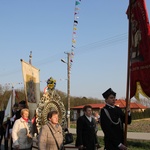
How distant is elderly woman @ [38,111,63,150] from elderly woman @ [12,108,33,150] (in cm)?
135

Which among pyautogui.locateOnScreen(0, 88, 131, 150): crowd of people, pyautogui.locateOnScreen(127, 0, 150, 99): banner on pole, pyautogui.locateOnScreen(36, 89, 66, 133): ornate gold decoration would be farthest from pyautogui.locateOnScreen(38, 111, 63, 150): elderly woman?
pyautogui.locateOnScreen(36, 89, 66, 133): ornate gold decoration

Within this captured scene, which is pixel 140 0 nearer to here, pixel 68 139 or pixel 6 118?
pixel 68 139

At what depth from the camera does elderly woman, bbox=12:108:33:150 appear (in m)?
6.30

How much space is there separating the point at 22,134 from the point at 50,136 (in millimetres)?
1466

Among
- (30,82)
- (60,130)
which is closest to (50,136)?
(60,130)

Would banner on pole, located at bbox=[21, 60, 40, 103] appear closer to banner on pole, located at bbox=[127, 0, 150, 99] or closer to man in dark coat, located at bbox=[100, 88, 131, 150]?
man in dark coat, located at bbox=[100, 88, 131, 150]

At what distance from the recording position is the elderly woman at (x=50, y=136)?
5.07 meters

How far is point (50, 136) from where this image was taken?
5.14m

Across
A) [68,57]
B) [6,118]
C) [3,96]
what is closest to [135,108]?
A: [3,96]

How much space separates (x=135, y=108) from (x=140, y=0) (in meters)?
60.4

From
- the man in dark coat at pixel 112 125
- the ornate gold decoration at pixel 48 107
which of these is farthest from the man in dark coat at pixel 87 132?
the man in dark coat at pixel 112 125

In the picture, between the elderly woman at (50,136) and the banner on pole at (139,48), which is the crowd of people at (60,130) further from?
the banner on pole at (139,48)

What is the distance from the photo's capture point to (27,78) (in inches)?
305

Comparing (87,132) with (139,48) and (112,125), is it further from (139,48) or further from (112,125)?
Result: (139,48)
